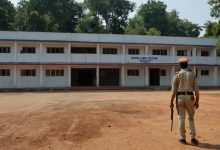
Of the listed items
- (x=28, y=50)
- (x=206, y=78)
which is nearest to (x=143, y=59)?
(x=206, y=78)

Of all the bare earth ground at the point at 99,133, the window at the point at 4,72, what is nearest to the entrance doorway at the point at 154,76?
the window at the point at 4,72

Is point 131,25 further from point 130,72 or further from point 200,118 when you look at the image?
point 200,118

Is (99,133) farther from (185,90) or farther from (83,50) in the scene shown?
(83,50)

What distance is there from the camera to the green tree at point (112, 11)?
6400 centimetres

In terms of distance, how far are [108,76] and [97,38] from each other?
15.4 feet

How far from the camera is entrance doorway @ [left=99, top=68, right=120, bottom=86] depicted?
38812 millimetres

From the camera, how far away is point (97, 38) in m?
36.6

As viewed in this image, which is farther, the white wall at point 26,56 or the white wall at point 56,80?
the white wall at point 56,80

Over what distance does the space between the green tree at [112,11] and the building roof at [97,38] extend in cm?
2599

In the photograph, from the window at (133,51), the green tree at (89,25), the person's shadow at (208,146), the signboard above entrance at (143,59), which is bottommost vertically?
the person's shadow at (208,146)

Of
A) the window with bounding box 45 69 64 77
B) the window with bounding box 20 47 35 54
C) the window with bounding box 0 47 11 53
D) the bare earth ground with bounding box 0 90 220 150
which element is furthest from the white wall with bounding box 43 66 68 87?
the bare earth ground with bounding box 0 90 220 150

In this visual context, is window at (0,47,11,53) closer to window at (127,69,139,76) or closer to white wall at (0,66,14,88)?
white wall at (0,66,14,88)

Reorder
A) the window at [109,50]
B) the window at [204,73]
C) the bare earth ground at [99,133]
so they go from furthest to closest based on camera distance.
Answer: the window at [204,73] → the window at [109,50] → the bare earth ground at [99,133]

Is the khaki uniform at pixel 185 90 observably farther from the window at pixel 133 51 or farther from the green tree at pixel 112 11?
the green tree at pixel 112 11
